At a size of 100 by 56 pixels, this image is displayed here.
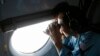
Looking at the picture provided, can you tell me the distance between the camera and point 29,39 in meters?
1.48

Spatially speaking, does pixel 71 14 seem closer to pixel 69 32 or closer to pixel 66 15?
pixel 66 15

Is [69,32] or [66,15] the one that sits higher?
[66,15]

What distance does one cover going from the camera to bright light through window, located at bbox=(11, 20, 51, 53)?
4.59ft

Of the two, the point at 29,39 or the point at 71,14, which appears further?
the point at 29,39

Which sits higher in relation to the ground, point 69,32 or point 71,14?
point 71,14

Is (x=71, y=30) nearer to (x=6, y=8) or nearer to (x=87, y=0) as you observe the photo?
(x=87, y=0)

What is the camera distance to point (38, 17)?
47.2 inches

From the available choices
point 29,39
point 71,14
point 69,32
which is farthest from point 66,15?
point 29,39

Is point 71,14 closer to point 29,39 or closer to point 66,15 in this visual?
point 66,15

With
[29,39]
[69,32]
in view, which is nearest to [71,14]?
[69,32]

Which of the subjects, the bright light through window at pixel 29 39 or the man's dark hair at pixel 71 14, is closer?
the man's dark hair at pixel 71 14

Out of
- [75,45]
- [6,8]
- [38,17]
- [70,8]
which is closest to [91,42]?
[75,45]

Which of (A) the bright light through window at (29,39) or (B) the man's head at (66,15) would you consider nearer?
(B) the man's head at (66,15)

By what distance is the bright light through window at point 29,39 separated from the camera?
140 cm
